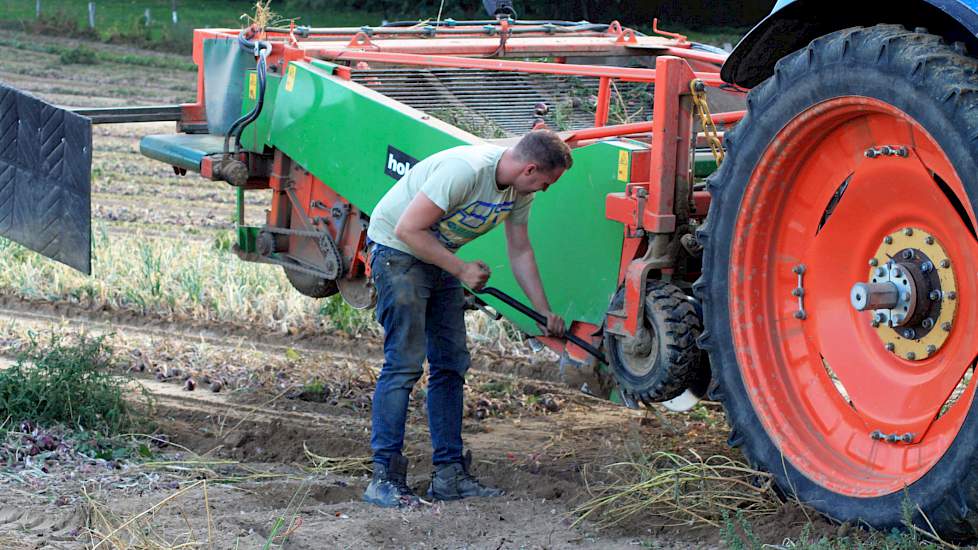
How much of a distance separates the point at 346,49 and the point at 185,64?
52.5 ft

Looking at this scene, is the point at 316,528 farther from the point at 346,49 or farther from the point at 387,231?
the point at 346,49

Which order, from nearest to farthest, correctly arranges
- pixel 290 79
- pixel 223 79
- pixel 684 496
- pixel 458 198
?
pixel 684 496
pixel 458 198
pixel 290 79
pixel 223 79

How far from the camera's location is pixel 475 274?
4324mm

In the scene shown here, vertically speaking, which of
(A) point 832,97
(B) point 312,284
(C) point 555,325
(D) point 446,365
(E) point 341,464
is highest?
(A) point 832,97

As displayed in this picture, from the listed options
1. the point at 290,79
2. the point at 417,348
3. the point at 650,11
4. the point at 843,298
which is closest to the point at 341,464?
the point at 417,348

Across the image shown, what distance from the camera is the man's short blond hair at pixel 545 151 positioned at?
4.23m

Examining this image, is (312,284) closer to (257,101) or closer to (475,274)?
(257,101)

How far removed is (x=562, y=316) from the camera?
15.4ft

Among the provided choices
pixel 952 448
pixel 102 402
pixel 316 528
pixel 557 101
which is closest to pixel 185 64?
pixel 557 101

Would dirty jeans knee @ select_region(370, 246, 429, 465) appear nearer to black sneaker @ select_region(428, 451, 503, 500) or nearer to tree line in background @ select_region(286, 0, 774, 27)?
black sneaker @ select_region(428, 451, 503, 500)

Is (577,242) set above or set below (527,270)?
above

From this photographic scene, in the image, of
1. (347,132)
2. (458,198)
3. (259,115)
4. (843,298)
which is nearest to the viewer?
(843,298)

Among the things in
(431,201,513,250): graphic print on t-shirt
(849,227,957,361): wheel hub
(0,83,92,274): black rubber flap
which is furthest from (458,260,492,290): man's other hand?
(0,83,92,274): black rubber flap

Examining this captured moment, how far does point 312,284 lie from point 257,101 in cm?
96
